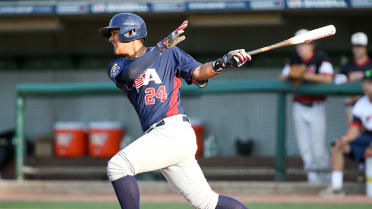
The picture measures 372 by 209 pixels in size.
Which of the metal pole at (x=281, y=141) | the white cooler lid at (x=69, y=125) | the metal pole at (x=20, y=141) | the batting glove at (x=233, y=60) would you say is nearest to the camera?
the batting glove at (x=233, y=60)

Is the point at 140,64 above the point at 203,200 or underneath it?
above

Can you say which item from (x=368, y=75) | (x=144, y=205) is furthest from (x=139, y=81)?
(x=368, y=75)

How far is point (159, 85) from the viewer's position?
14.5ft

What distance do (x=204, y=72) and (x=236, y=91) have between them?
3321mm

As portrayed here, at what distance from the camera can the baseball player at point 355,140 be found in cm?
680

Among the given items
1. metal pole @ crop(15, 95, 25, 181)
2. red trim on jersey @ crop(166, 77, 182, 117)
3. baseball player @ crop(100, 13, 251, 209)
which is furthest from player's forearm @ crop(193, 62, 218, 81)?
metal pole @ crop(15, 95, 25, 181)

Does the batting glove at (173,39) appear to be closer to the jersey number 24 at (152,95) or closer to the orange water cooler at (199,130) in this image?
the jersey number 24 at (152,95)

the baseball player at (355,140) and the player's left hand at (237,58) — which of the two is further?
the baseball player at (355,140)

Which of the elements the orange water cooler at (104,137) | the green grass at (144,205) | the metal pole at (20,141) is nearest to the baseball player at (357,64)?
the green grass at (144,205)

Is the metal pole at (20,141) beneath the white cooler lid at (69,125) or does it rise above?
above

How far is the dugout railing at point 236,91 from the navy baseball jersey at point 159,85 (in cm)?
305

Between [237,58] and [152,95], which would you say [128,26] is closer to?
[152,95]

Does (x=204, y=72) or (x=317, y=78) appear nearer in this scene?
(x=204, y=72)

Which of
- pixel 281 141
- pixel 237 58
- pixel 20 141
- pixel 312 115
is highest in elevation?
pixel 237 58
